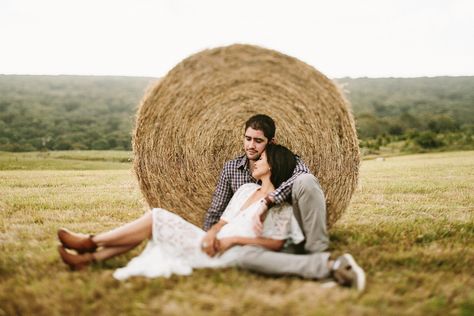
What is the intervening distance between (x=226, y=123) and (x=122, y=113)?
3695cm

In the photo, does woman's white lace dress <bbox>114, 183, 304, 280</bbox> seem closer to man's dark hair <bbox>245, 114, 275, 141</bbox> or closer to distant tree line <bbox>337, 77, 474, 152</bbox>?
man's dark hair <bbox>245, 114, 275, 141</bbox>

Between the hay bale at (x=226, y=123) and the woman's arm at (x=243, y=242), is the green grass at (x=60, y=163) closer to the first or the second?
the hay bale at (x=226, y=123)

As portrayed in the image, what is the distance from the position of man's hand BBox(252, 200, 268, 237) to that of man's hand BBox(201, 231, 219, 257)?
1.13 feet

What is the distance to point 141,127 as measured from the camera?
488cm

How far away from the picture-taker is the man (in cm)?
344

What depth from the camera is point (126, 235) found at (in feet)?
12.3

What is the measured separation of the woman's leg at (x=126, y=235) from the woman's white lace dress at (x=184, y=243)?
0.08m

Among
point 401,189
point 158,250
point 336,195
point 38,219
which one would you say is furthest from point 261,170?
point 401,189

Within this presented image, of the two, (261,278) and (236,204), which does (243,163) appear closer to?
(236,204)

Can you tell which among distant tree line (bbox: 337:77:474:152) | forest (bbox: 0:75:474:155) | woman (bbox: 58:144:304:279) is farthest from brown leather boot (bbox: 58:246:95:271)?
distant tree line (bbox: 337:77:474:152)

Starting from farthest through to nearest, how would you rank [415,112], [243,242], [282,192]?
[415,112]
[282,192]
[243,242]

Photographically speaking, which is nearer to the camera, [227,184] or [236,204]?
[236,204]

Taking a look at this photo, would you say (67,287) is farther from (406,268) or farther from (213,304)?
(406,268)

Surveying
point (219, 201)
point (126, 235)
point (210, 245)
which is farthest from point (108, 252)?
point (219, 201)
